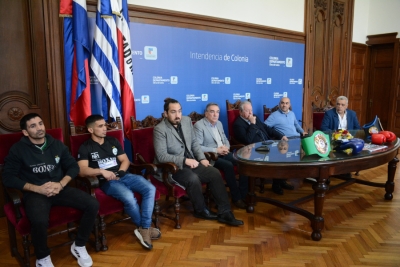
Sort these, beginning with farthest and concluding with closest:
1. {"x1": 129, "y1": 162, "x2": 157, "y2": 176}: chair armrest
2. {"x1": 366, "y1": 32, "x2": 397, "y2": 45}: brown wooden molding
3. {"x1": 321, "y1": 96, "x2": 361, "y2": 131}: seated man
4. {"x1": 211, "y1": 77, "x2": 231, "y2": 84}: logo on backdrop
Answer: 1. {"x1": 366, "y1": 32, "x2": 397, "y2": 45}: brown wooden molding
2. {"x1": 211, "y1": 77, "x2": 231, "y2": 84}: logo on backdrop
3. {"x1": 321, "y1": 96, "x2": 361, "y2": 131}: seated man
4. {"x1": 129, "y1": 162, "x2": 157, "y2": 176}: chair armrest

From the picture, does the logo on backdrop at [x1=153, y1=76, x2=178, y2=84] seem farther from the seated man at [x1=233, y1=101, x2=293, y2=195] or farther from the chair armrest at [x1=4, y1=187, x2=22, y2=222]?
the chair armrest at [x1=4, y1=187, x2=22, y2=222]

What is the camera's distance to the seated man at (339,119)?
4.20m

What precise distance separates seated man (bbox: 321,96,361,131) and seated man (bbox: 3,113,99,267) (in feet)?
10.4

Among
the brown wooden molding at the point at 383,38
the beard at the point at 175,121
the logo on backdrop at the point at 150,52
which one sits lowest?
the beard at the point at 175,121

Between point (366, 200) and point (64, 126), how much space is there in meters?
3.33

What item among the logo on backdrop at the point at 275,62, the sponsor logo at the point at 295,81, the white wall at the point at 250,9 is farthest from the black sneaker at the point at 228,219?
the sponsor logo at the point at 295,81

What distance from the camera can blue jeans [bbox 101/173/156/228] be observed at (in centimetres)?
250

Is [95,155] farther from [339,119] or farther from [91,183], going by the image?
[339,119]

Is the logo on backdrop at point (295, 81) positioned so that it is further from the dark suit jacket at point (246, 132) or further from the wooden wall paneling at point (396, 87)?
the wooden wall paneling at point (396, 87)

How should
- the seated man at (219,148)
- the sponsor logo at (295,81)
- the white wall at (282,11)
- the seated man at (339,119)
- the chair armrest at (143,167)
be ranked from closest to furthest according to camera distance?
the chair armrest at (143,167), the seated man at (219,148), the white wall at (282,11), the seated man at (339,119), the sponsor logo at (295,81)

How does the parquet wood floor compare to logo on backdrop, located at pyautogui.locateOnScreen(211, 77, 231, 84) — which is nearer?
the parquet wood floor

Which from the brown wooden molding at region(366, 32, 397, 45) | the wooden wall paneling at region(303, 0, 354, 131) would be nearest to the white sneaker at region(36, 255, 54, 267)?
the wooden wall paneling at region(303, 0, 354, 131)

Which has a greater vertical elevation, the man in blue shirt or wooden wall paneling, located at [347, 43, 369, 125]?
wooden wall paneling, located at [347, 43, 369, 125]

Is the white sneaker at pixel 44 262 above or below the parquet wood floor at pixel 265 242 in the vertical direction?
above
